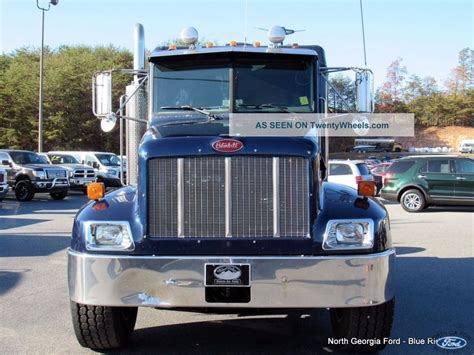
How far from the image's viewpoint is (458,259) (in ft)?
30.9

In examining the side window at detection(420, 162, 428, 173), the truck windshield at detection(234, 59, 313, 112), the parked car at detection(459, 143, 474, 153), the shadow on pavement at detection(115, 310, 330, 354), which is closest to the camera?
the shadow on pavement at detection(115, 310, 330, 354)

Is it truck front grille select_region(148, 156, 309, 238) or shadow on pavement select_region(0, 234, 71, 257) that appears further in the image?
shadow on pavement select_region(0, 234, 71, 257)

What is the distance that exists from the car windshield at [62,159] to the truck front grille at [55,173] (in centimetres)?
458

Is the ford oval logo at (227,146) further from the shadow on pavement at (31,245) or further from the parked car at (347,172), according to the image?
the parked car at (347,172)

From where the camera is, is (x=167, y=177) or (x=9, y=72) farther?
(x=9, y=72)

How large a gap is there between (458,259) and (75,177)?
17750mm

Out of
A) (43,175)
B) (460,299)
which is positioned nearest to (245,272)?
(460,299)

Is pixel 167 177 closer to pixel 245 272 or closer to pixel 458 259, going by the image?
pixel 245 272

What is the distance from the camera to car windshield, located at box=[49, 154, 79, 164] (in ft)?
86.8

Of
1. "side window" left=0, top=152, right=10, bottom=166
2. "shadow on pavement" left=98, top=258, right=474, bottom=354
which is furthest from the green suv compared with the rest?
"side window" left=0, top=152, right=10, bottom=166

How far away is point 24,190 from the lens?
70.3ft

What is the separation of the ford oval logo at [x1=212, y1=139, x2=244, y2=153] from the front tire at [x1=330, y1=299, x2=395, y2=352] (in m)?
1.51

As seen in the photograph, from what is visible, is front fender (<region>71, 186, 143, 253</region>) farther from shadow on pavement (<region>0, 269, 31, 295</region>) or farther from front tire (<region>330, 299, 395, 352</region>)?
shadow on pavement (<region>0, 269, 31, 295</region>)

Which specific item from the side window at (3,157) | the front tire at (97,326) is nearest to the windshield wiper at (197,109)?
the front tire at (97,326)
